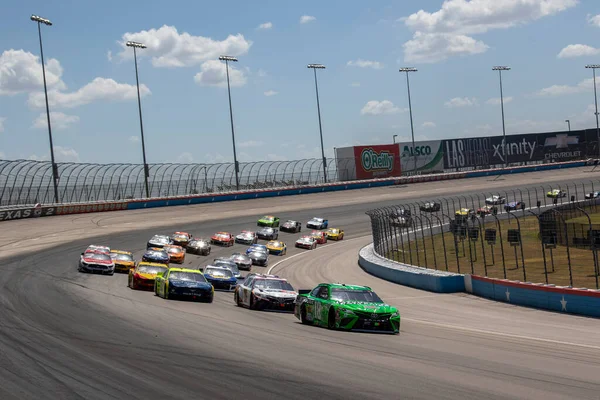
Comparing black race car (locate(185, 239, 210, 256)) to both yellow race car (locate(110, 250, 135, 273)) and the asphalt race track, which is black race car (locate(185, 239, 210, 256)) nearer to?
yellow race car (locate(110, 250, 135, 273))

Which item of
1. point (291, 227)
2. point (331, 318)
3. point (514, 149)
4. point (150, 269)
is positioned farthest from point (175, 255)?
point (514, 149)

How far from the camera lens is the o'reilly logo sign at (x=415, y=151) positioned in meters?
110

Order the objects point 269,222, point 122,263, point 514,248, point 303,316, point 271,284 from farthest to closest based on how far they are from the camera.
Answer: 1. point 269,222
2. point 514,248
3. point 122,263
4. point 271,284
5. point 303,316

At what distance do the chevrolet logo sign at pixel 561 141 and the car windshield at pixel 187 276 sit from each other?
107 metres

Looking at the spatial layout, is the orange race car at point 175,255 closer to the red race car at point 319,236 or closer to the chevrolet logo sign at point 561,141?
the red race car at point 319,236

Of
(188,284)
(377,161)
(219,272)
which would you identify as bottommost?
(219,272)

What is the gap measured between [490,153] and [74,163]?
71.3 m

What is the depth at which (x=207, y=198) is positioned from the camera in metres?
75.8

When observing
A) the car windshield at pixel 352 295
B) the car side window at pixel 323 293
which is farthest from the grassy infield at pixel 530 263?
the car side window at pixel 323 293

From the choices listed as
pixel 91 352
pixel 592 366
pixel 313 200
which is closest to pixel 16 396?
pixel 91 352

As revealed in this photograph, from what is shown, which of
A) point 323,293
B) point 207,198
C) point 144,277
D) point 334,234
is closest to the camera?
point 323,293

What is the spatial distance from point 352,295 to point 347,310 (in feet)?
3.27

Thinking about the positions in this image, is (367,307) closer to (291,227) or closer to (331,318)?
(331,318)

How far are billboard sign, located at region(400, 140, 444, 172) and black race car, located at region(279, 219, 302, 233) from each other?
4780 centimetres
